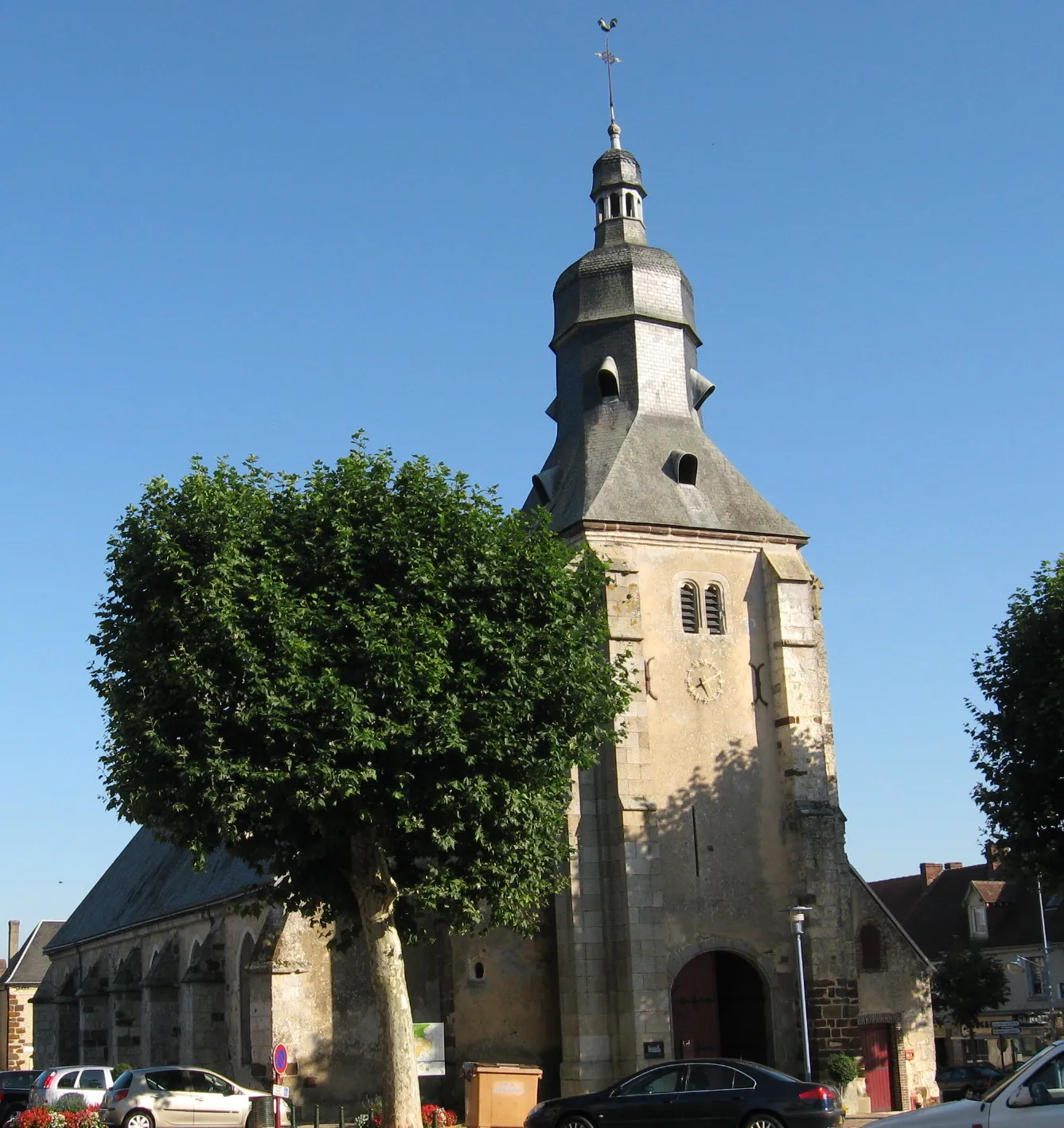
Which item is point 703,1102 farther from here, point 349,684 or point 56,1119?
point 56,1119

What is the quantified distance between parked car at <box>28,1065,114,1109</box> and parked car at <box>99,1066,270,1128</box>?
3.10 meters

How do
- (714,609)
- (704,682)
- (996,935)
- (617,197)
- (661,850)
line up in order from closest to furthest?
(661,850), (704,682), (714,609), (617,197), (996,935)

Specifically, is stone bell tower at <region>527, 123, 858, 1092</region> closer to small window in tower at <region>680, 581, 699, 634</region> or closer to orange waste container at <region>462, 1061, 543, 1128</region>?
small window in tower at <region>680, 581, 699, 634</region>

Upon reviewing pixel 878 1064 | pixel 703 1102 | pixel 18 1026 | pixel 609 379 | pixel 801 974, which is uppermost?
pixel 609 379

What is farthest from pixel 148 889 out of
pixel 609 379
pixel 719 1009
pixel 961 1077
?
pixel 961 1077

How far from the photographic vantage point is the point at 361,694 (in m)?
21.9

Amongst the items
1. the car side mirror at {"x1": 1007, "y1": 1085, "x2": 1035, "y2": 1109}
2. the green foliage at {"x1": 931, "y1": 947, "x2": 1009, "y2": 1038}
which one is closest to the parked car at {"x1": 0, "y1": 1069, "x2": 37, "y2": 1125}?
the car side mirror at {"x1": 1007, "y1": 1085, "x2": 1035, "y2": 1109}

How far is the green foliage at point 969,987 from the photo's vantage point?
156ft

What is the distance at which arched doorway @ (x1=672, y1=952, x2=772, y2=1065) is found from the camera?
29125 mm

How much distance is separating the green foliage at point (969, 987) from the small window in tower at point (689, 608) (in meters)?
22.5

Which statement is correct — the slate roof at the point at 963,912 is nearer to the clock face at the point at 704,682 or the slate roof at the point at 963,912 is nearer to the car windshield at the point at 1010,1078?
the clock face at the point at 704,682

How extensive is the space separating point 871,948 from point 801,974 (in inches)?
220

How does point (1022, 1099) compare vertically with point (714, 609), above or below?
below

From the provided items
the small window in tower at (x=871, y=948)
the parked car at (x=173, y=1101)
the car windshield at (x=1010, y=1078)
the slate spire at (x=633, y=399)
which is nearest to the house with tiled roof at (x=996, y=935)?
the small window in tower at (x=871, y=948)
